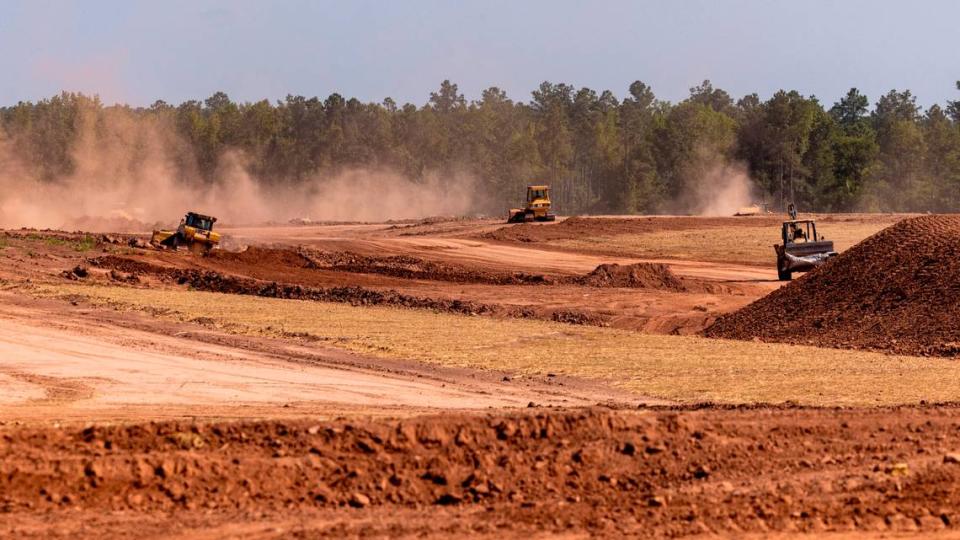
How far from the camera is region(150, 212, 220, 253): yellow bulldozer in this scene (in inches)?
1905

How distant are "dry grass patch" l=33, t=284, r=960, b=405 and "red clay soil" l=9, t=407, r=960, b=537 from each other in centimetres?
496

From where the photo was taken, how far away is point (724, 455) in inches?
435

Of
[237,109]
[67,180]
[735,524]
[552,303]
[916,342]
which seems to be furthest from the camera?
[237,109]

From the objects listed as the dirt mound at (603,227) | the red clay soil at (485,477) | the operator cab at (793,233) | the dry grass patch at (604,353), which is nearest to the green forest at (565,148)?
the dirt mound at (603,227)

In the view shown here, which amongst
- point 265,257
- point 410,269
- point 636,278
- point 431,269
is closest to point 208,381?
point 636,278

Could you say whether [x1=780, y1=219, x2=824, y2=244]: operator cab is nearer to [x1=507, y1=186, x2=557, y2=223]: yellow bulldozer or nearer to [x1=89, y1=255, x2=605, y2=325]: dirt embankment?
[x1=89, y1=255, x2=605, y2=325]: dirt embankment

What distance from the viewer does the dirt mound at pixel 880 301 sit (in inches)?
902

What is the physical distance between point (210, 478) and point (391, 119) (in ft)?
426

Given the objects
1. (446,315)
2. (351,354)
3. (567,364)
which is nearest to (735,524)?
(567,364)

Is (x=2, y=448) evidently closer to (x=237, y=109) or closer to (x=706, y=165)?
(x=706, y=165)

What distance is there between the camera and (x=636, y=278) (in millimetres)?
37906

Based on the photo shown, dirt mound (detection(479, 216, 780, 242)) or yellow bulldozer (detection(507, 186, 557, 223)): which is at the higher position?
yellow bulldozer (detection(507, 186, 557, 223))

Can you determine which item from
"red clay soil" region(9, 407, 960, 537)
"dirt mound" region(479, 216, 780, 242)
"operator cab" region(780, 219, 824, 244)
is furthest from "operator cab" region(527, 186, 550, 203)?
"red clay soil" region(9, 407, 960, 537)

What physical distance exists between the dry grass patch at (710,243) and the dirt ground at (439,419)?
1803 centimetres
